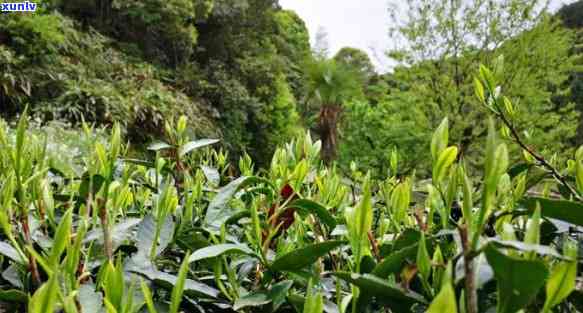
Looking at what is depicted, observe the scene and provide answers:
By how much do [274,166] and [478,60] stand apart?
10.1 metres

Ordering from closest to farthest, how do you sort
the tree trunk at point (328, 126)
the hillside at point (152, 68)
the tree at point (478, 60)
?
the hillside at point (152, 68)
the tree at point (478, 60)
the tree trunk at point (328, 126)

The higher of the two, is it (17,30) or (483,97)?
(17,30)

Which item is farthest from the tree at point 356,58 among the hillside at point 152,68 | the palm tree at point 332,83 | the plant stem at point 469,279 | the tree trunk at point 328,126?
the plant stem at point 469,279

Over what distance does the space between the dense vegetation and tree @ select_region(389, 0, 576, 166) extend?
45 millimetres

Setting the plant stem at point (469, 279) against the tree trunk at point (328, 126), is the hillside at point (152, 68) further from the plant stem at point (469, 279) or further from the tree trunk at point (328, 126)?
the plant stem at point (469, 279)

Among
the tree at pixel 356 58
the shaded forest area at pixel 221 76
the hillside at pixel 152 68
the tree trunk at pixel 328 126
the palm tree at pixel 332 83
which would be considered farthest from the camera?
the tree at pixel 356 58

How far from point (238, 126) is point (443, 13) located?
5217mm

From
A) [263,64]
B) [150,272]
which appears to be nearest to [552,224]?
[150,272]

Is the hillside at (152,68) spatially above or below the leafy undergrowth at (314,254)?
above

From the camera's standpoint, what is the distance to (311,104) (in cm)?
1784

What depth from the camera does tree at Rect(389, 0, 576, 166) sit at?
29.3 ft

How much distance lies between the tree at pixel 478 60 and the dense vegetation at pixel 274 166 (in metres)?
0.05

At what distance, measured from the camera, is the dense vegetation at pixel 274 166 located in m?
0.29

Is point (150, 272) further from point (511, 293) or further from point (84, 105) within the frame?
point (84, 105)
